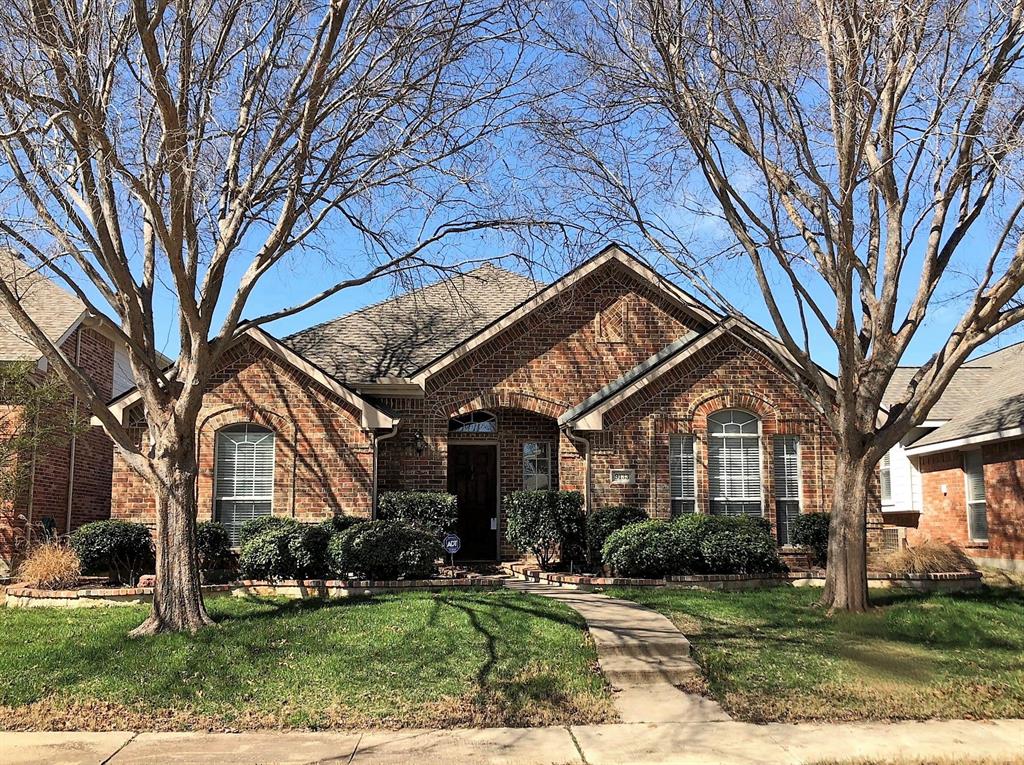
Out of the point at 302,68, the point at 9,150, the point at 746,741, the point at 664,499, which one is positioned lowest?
the point at 746,741

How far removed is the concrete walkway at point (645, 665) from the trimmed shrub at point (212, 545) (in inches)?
256

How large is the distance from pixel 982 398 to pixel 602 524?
10.9 m

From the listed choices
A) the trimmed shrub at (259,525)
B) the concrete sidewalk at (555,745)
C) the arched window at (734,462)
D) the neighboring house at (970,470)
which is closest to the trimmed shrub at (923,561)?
the neighboring house at (970,470)

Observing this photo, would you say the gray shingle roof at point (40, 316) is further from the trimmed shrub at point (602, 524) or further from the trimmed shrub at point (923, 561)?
the trimmed shrub at point (923, 561)

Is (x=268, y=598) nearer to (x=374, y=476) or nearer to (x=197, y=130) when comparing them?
(x=374, y=476)

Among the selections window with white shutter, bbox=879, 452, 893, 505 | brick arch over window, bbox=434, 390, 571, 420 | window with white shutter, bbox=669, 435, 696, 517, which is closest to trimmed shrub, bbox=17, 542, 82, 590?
brick arch over window, bbox=434, 390, 571, 420

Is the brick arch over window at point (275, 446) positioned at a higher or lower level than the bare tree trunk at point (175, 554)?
higher

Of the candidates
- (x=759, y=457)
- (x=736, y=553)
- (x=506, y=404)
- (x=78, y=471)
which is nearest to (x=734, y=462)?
(x=759, y=457)

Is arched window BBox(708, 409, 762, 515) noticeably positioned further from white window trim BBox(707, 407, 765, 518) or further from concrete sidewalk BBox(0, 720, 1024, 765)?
concrete sidewalk BBox(0, 720, 1024, 765)

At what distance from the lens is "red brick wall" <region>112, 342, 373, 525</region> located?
619 inches

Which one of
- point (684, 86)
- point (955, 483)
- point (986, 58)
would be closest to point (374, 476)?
point (684, 86)

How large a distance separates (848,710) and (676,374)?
886 cm

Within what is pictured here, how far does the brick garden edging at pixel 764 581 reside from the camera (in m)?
13.1

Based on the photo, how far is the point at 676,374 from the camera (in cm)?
1639
